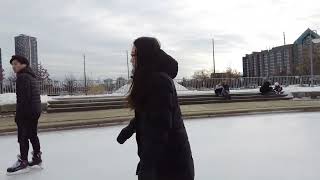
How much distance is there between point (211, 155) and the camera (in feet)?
22.5

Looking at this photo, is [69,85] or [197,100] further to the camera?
[69,85]

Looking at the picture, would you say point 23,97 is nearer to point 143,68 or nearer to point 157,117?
point 143,68

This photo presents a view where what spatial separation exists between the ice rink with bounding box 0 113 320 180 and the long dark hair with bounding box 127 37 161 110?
9.28ft

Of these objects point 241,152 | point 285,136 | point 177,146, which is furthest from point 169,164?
point 285,136

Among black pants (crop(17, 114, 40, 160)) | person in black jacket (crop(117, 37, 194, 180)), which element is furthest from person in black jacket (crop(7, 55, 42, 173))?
person in black jacket (crop(117, 37, 194, 180))

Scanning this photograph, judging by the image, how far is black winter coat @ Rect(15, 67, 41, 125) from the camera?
218 inches

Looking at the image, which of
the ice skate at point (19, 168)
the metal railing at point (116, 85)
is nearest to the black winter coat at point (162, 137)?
the ice skate at point (19, 168)

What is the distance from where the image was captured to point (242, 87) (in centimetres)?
3092

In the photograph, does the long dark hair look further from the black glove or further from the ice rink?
the ice rink

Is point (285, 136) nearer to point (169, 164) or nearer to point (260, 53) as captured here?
point (169, 164)

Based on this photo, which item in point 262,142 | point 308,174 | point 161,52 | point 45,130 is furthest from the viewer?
point 45,130

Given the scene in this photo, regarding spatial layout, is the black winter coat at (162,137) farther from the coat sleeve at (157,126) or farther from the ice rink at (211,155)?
the ice rink at (211,155)

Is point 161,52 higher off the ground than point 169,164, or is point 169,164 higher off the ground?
point 161,52

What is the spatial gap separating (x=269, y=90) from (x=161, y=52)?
21990 mm
